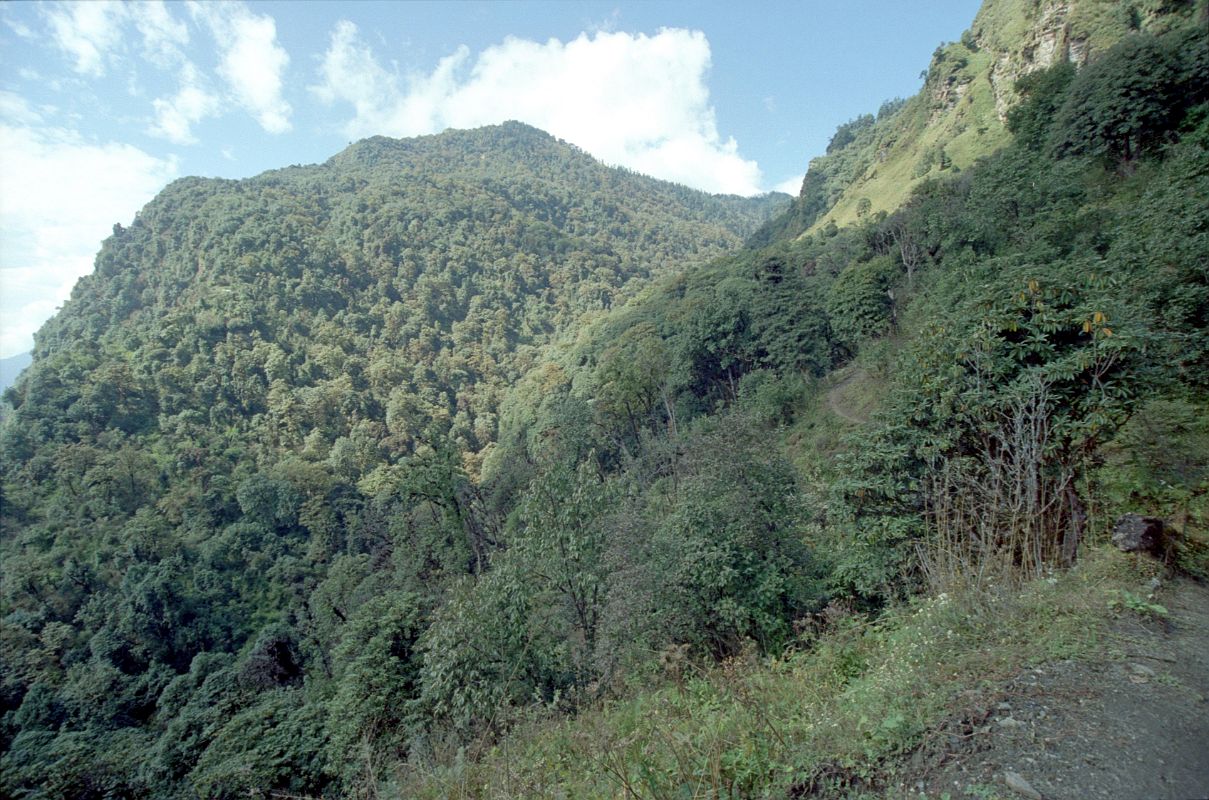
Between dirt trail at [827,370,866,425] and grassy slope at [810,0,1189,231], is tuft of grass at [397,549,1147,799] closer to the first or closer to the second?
dirt trail at [827,370,866,425]

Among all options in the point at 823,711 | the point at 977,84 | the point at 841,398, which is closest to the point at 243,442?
the point at 841,398

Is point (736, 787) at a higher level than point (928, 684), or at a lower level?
lower

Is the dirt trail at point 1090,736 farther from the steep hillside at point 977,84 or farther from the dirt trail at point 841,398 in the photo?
the steep hillside at point 977,84

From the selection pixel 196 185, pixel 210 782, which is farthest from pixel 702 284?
pixel 196 185

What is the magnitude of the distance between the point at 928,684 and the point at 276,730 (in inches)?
628

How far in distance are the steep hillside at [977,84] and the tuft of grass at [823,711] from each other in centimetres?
3797

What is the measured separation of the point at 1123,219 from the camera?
1475cm

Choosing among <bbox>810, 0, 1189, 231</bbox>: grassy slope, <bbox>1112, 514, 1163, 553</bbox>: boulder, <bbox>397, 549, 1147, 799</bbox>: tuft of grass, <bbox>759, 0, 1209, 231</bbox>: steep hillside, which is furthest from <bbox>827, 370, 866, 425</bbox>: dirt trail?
<bbox>810, 0, 1189, 231</bbox>: grassy slope

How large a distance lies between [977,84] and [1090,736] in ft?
233

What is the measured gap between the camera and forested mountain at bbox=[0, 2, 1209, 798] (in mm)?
5449

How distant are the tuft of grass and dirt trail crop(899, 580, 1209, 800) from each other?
0.14 meters

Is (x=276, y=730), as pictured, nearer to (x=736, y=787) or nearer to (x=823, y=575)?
(x=823, y=575)

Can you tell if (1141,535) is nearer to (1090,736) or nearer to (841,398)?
(1090,736)

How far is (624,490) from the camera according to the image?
25828mm
